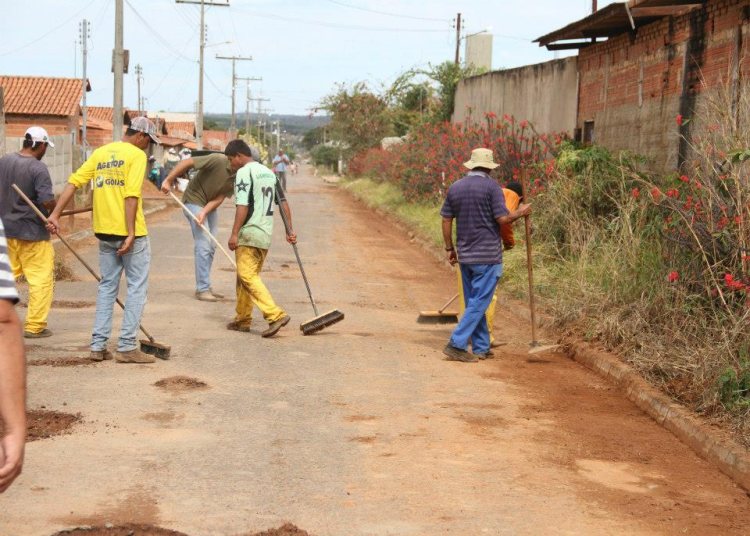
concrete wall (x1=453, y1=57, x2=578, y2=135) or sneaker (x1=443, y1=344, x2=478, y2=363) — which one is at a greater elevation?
concrete wall (x1=453, y1=57, x2=578, y2=135)

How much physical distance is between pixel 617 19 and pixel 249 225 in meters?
6.53

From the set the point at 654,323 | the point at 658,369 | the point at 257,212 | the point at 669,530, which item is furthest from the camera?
the point at 257,212

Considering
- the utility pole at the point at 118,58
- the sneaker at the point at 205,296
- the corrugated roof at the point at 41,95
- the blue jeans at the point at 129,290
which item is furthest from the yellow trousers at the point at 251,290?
the corrugated roof at the point at 41,95

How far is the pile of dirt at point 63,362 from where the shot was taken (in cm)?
870

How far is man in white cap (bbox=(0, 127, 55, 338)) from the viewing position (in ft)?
32.0

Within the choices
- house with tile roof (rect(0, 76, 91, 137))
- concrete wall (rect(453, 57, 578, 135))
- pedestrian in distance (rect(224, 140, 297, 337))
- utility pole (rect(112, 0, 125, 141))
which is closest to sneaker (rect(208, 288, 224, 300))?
pedestrian in distance (rect(224, 140, 297, 337))

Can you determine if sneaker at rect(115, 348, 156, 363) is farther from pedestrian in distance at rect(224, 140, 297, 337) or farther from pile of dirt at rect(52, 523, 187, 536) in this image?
pile of dirt at rect(52, 523, 187, 536)

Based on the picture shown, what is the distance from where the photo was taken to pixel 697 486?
622 cm

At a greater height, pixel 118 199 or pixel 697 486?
pixel 118 199

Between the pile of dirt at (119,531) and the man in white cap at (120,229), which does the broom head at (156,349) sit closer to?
the man in white cap at (120,229)

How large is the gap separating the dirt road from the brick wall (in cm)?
327

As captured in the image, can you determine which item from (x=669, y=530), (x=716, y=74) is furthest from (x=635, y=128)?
(x=669, y=530)

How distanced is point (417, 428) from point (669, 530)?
2129mm

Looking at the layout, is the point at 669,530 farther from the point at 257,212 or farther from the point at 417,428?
the point at 257,212
